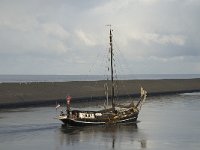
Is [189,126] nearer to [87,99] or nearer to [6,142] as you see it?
[6,142]

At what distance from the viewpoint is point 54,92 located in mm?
106250

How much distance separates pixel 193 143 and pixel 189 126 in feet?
39.2

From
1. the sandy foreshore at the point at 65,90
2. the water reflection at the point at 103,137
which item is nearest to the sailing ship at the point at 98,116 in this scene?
the water reflection at the point at 103,137

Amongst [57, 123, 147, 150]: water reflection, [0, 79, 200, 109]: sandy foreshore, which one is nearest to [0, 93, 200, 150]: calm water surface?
[57, 123, 147, 150]: water reflection

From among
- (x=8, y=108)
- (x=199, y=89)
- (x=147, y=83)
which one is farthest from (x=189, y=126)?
(x=199, y=89)

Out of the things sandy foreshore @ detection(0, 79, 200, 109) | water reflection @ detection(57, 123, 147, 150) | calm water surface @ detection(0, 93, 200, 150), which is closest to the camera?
calm water surface @ detection(0, 93, 200, 150)

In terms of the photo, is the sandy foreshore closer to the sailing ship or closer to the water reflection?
the sailing ship

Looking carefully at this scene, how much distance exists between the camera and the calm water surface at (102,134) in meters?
45.4

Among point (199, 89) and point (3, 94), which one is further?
point (199, 89)

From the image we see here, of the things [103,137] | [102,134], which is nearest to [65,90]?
[102,134]

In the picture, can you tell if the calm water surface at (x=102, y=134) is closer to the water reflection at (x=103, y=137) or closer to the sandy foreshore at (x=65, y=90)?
the water reflection at (x=103, y=137)

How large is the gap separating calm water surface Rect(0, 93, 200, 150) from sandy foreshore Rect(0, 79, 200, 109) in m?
24.3

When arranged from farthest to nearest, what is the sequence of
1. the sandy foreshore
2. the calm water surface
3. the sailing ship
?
the sandy foreshore, the sailing ship, the calm water surface

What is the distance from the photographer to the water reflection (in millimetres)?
45969
